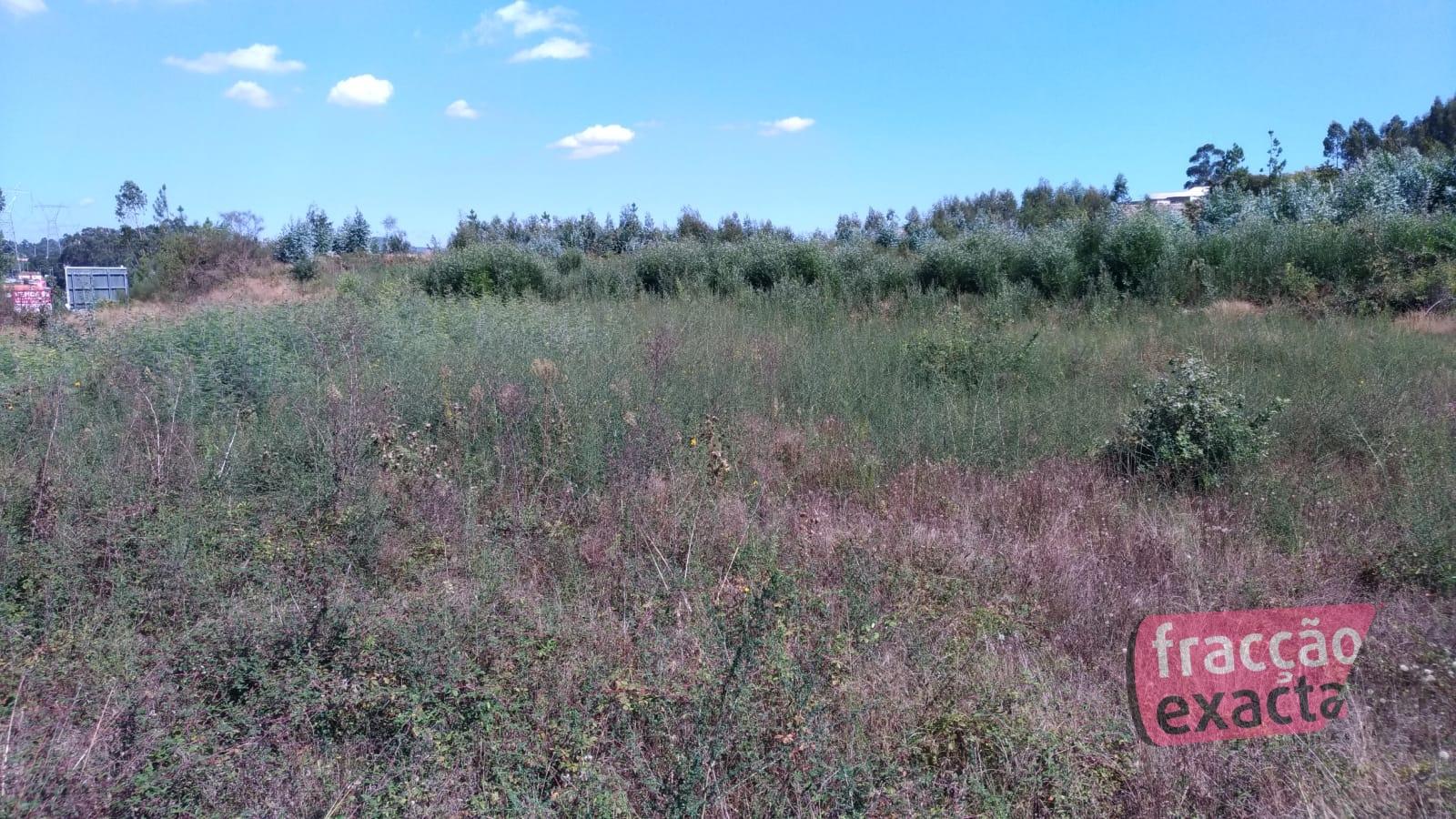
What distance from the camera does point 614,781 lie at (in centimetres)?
286

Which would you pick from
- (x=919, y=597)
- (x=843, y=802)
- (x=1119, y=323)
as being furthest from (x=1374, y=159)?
(x=843, y=802)

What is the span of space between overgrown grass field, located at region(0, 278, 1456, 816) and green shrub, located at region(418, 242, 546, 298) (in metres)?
8.58

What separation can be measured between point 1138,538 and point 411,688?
3919 millimetres

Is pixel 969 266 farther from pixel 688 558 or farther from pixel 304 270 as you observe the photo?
pixel 304 270

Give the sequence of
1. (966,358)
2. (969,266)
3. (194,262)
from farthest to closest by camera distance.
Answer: (194,262) < (969,266) < (966,358)

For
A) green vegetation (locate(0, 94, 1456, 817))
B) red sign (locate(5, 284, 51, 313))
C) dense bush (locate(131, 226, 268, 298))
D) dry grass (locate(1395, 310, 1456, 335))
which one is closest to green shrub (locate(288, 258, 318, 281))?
dense bush (locate(131, 226, 268, 298))

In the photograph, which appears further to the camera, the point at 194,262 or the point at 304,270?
the point at 304,270

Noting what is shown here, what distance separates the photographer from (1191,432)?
18.5 ft

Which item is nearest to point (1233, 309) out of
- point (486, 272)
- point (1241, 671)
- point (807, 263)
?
point (807, 263)

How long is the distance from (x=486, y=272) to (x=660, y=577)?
1416 cm

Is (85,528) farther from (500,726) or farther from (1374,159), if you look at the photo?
(1374,159)

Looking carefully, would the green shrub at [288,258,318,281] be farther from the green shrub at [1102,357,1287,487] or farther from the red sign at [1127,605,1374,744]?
the red sign at [1127,605,1374,744]

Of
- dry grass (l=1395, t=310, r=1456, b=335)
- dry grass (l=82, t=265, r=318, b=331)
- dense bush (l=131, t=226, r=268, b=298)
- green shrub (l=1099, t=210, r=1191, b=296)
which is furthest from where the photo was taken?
dense bush (l=131, t=226, r=268, b=298)

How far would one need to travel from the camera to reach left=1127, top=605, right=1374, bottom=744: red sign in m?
3.05
